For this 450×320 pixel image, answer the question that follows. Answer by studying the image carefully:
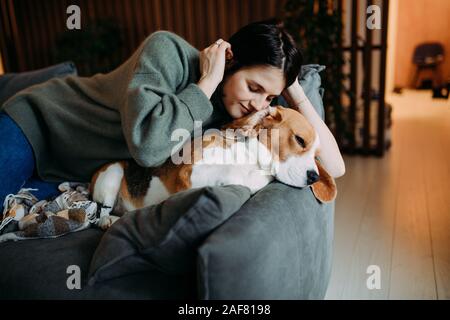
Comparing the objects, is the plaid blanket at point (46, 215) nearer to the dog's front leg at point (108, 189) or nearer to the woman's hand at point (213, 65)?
the dog's front leg at point (108, 189)

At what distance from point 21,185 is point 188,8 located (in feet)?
10.1

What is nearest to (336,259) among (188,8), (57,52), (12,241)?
(12,241)

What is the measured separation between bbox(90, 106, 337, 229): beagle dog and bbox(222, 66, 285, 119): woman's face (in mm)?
74

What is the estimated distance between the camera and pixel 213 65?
1.22 meters

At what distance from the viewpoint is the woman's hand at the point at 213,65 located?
46.9 inches

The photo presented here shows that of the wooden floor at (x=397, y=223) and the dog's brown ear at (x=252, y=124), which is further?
the wooden floor at (x=397, y=223)

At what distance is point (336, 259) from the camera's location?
1.78m

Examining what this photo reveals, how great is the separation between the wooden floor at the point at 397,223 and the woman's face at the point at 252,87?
81 centimetres

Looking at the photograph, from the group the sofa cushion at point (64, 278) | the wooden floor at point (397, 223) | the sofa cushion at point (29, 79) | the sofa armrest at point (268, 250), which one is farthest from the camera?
the sofa cushion at point (29, 79)

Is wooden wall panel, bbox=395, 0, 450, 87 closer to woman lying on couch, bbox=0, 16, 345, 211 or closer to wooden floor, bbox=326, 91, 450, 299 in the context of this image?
wooden floor, bbox=326, 91, 450, 299

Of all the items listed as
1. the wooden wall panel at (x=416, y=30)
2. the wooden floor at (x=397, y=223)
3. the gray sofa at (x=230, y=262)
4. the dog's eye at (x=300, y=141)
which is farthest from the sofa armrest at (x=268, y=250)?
the wooden wall panel at (x=416, y=30)

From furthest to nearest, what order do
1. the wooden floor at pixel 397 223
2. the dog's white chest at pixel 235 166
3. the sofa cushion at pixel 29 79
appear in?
the sofa cushion at pixel 29 79, the wooden floor at pixel 397 223, the dog's white chest at pixel 235 166

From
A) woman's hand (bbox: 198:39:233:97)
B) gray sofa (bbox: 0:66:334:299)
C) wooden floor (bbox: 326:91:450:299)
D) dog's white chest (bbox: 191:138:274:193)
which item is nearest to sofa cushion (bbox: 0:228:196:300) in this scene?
gray sofa (bbox: 0:66:334:299)
